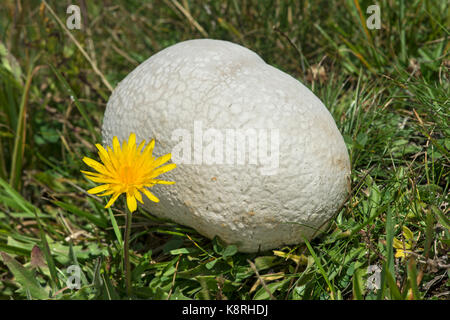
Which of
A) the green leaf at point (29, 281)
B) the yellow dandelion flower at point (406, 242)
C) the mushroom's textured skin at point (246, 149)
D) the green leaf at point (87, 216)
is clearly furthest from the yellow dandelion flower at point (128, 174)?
the yellow dandelion flower at point (406, 242)

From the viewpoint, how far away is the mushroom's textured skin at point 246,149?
1.71 meters

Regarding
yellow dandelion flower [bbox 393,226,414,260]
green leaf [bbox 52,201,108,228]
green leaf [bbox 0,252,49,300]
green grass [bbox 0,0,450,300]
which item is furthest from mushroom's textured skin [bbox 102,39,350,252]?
green leaf [bbox 0,252,49,300]

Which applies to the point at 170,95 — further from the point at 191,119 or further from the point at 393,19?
the point at 393,19

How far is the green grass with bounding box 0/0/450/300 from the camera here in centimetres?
175

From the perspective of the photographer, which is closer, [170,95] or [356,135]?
[170,95]

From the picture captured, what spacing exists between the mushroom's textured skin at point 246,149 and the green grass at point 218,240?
14 cm

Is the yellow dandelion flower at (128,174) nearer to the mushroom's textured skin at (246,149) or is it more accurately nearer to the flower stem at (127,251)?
the flower stem at (127,251)

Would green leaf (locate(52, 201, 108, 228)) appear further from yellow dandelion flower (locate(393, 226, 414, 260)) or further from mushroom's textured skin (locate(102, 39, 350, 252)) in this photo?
yellow dandelion flower (locate(393, 226, 414, 260))

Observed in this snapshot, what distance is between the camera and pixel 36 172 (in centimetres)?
263

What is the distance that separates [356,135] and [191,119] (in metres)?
0.92

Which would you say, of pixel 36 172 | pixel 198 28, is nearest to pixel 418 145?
pixel 198 28

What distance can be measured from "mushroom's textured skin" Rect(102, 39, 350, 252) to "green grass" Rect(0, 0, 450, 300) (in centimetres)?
14
